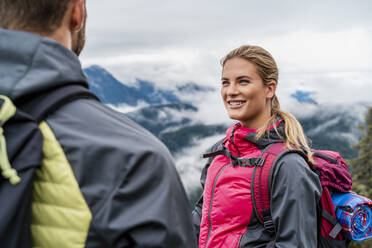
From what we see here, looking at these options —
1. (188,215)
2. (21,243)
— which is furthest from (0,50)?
(188,215)

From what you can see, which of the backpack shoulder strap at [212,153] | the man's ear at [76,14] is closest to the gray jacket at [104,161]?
the man's ear at [76,14]

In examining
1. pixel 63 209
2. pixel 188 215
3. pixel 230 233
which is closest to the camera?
pixel 63 209

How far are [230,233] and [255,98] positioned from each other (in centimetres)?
159

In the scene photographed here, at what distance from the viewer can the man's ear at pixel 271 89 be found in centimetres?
404

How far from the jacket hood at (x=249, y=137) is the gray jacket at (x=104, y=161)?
7.54 feet

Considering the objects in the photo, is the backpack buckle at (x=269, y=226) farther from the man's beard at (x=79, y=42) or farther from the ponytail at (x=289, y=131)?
the man's beard at (x=79, y=42)

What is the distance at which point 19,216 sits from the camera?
1.35 meters

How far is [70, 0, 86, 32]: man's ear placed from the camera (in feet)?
5.50

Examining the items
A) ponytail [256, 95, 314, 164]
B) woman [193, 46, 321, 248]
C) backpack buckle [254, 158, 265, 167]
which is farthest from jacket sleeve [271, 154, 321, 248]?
ponytail [256, 95, 314, 164]

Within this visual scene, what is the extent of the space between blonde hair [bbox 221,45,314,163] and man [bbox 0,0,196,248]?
2.39 metres

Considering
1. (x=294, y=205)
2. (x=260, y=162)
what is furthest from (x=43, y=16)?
(x=294, y=205)

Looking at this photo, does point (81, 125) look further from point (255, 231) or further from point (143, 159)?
point (255, 231)

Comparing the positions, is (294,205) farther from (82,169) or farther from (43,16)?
(43,16)

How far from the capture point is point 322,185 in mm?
3387
